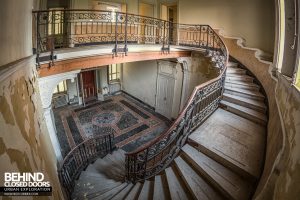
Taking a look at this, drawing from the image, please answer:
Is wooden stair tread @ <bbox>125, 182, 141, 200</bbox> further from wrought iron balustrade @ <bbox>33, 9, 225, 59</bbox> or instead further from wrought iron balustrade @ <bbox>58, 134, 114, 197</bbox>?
wrought iron balustrade @ <bbox>33, 9, 225, 59</bbox>

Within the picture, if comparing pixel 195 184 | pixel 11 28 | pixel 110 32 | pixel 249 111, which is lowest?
pixel 195 184

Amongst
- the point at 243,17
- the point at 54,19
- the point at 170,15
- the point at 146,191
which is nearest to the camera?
the point at 146,191

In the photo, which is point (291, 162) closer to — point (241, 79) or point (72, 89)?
point (241, 79)

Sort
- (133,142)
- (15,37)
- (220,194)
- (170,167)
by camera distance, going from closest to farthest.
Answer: (15,37) < (220,194) < (170,167) < (133,142)

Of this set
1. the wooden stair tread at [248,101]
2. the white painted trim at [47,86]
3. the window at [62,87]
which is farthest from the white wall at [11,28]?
the window at [62,87]

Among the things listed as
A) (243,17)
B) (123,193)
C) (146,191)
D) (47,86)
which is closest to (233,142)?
(146,191)

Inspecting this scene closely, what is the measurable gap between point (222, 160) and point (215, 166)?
17cm

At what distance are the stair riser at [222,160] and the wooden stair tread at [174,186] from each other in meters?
0.72

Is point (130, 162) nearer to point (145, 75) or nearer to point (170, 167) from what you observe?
point (170, 167)

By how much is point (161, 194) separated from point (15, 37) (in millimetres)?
3448

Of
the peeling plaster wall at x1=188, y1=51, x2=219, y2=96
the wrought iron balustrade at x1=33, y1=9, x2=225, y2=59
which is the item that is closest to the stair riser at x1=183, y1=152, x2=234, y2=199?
the wrought iron balustrade at x1=33, y1=9, x2=225, y2=59

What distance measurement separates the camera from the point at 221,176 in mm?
2906

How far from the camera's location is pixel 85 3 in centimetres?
820

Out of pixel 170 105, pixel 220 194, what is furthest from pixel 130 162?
pixel 170 105
